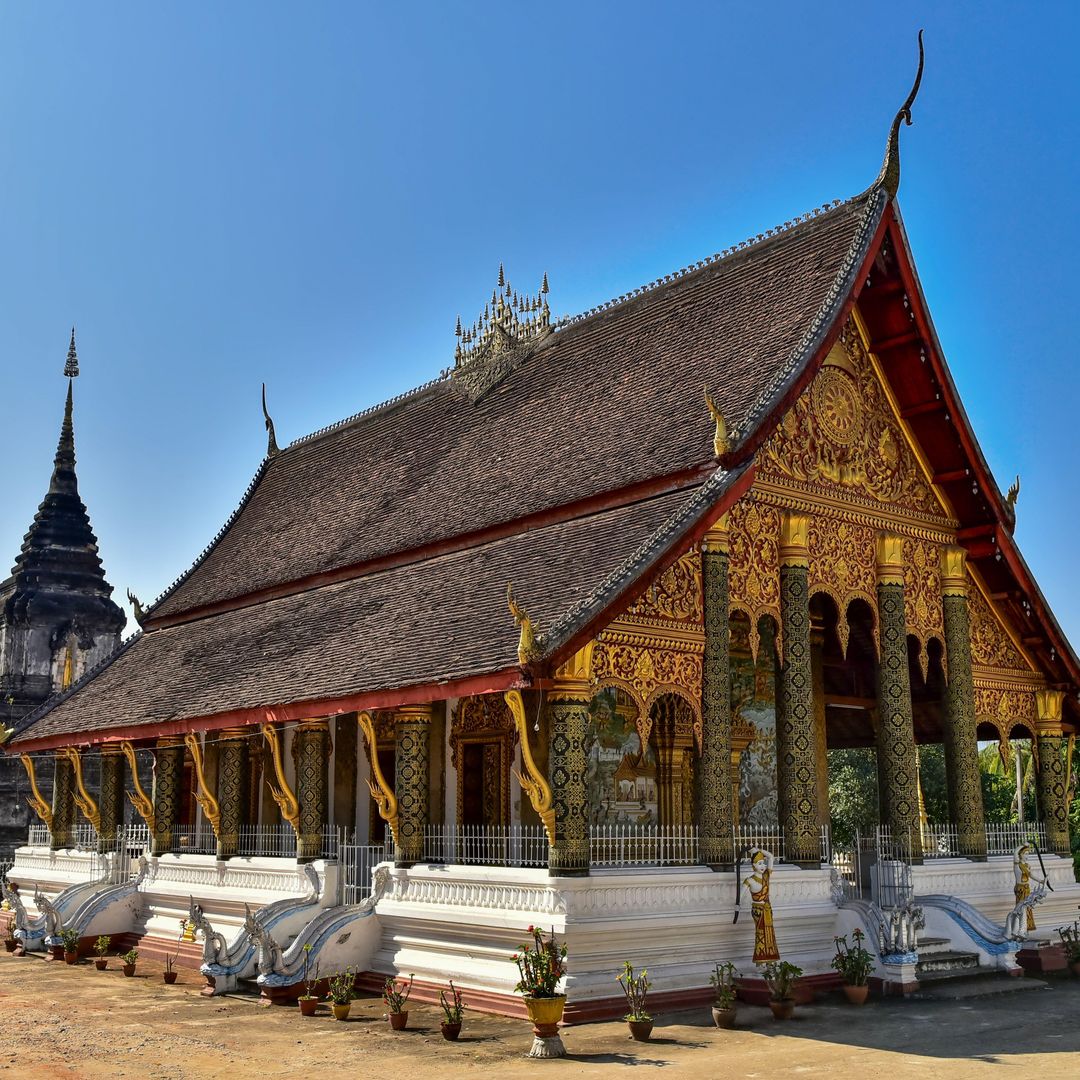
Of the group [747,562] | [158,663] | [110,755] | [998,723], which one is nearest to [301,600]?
[158,663]

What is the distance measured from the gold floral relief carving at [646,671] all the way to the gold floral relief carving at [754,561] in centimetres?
100

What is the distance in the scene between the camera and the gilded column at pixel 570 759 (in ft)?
37.5

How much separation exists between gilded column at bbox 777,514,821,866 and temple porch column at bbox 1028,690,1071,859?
204 inches

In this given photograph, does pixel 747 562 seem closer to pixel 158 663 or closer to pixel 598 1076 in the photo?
pixel 598 1076

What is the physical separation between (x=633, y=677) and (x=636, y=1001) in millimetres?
3015

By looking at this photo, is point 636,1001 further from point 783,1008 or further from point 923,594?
point 923,594

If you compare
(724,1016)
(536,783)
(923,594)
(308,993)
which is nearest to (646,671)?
(536,783)

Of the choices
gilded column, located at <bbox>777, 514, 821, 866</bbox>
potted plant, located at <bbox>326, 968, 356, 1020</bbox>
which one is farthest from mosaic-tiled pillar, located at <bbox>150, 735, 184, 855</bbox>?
gilded column, located at <bbox>777, 514, 821, 866</bbox>

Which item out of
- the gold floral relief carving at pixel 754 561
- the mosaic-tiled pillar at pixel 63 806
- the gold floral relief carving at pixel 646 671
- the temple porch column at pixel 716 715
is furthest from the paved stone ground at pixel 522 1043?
the mosaic-tiled pillar at pixel 63 806

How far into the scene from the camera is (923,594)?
1588 cm

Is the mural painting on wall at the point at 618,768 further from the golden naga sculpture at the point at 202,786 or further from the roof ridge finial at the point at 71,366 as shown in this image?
the roof ridge finial at the point at 71,366

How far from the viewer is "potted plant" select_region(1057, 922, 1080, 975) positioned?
1441 cm

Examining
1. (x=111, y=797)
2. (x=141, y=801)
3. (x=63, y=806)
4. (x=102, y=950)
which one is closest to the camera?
(x=102, y=950)

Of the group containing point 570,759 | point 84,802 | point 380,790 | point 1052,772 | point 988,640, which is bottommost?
point 84,802
